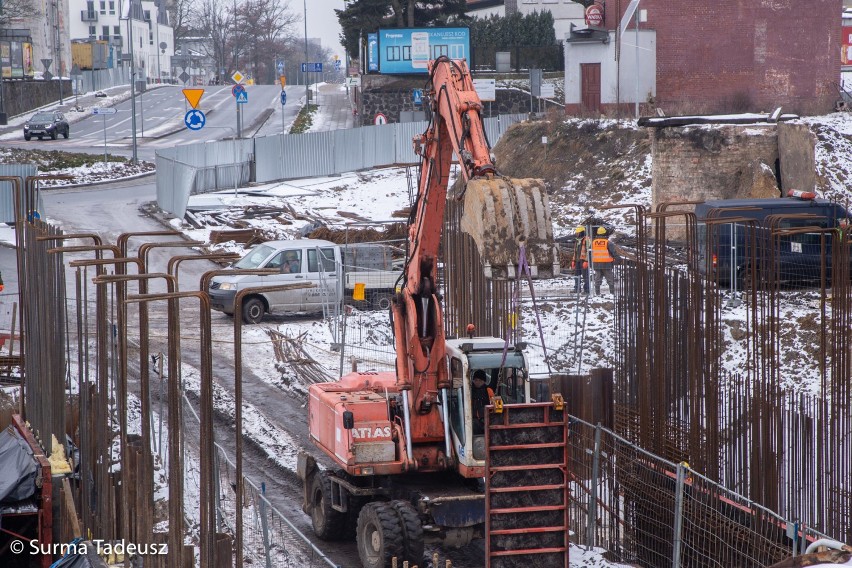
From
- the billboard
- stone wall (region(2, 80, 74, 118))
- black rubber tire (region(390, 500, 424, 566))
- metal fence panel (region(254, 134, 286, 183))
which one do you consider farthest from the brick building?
stone wall (region(2, 80, 74, 118))

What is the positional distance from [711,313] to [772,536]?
236 cm

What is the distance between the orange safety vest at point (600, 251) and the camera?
21.6 meters

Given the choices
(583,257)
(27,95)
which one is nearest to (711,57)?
(583,257)

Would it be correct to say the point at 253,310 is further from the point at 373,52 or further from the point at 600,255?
the point at 373,52

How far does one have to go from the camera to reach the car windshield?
22595mm

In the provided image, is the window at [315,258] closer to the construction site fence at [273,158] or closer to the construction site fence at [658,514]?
the construction site fence at [273,158]

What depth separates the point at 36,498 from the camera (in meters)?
12.0

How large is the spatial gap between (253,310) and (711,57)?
2486 cm

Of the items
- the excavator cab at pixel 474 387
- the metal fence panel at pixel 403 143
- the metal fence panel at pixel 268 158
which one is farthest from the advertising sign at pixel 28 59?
the excavator cab at pixel 474 387

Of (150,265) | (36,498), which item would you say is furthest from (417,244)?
(150,265)

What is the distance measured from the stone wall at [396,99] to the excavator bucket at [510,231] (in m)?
43.3

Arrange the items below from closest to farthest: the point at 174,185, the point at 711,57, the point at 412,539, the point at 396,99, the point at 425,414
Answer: the point at 412,539, the point at 425,414, the point at 174,185, the point at 711,57, the point at 396,99

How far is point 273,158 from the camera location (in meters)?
39.1

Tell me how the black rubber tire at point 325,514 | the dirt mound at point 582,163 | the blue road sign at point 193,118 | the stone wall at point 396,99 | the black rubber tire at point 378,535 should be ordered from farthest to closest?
the stone wall at point 396,99, the dirt mound at point 582,163, the blue road sign at point 193,118, the black rubber tire at point 325,514, the black rubber tire at point 378,535
